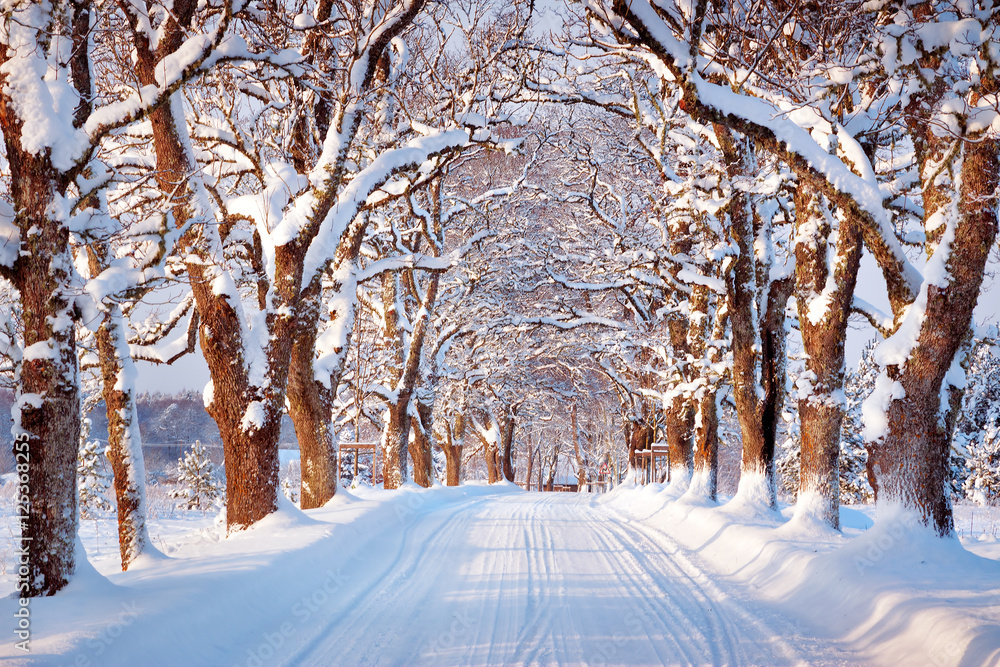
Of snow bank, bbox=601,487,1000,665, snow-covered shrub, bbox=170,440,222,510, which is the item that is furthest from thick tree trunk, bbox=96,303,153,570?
snow-covered shrub, bbox=170,440,222,510

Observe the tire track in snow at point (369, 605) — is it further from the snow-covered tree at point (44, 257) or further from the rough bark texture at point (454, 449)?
the rough bark texture at point (454, 449)

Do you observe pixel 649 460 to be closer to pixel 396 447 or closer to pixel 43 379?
pixel 396 447

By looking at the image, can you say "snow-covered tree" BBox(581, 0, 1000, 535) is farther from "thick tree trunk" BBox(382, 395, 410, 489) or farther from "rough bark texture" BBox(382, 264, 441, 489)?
→ "thick tree trunk" BBox(382, 395, 410, 489)

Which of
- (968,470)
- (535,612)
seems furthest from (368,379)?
(968,470)

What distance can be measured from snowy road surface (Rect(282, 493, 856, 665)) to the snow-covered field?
0.07 feet

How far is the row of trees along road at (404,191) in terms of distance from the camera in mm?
4699

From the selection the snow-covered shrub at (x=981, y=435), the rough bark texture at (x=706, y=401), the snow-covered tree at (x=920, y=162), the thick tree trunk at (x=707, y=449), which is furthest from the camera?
the snow-covered shrub at (x=981, y=435)

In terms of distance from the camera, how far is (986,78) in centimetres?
576

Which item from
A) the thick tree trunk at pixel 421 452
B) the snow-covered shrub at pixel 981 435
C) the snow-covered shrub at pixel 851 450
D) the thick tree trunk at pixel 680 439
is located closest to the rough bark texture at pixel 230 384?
the thick tree trunk at pixel 680 439

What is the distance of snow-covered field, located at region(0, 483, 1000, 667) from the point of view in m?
4.25

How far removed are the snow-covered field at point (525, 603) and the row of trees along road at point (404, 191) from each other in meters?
0.67

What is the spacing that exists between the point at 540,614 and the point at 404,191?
6605mm

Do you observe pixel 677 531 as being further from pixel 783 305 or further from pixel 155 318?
pixel 155 318

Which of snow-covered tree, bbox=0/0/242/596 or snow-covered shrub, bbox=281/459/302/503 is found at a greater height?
snow-covered tree, bbox=0/0/242/596
